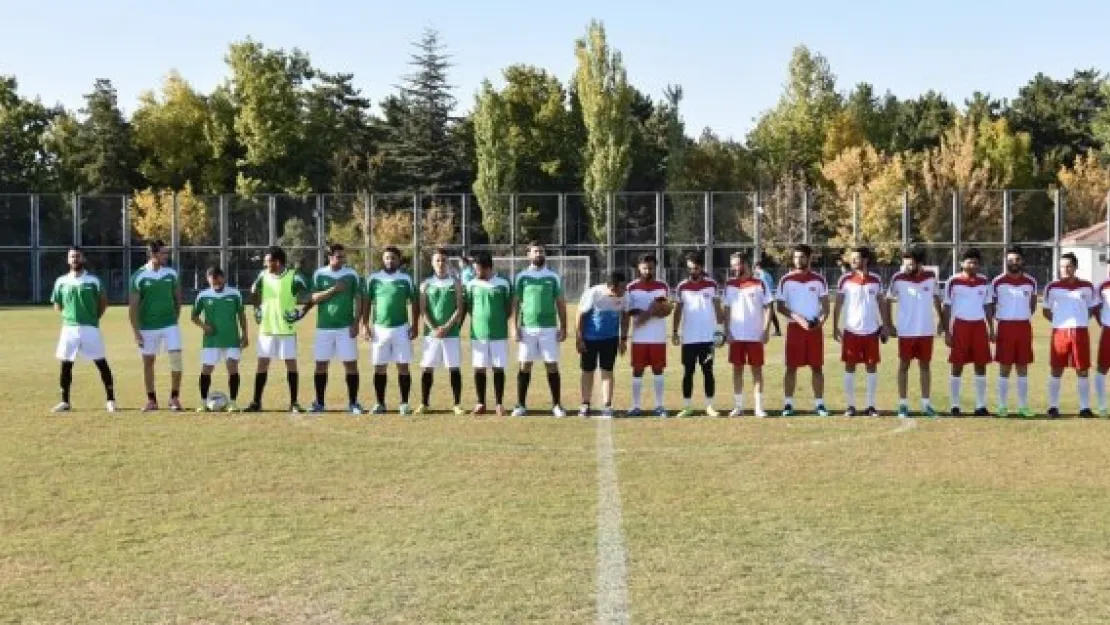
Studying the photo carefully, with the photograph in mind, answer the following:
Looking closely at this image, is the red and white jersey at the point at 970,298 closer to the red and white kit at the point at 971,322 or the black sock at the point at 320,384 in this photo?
the red and white kit at the point at 971,322

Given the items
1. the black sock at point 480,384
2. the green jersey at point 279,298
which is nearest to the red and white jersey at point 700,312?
the black sock at point 480,384

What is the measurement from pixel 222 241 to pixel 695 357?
4245 cm

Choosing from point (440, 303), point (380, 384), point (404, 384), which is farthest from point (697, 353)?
point (380, 384)

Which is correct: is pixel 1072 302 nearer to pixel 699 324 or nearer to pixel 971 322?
pixel 971 322

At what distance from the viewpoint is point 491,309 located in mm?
12992

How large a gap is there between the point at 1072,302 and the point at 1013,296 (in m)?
0.63

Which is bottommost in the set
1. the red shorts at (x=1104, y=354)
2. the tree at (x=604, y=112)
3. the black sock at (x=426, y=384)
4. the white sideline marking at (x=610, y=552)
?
the white sideline marking at (x=610, y=552)

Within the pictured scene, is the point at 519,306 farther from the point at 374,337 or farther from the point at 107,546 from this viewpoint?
the point at 107,546

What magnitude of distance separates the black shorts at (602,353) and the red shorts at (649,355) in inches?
10.3

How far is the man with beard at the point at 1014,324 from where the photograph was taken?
12.8 metres

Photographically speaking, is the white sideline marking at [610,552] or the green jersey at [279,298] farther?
the green jersey at [279,298]

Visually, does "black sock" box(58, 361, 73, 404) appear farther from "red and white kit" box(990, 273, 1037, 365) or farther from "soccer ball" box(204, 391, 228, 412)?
"red and white kit" box(990, 273, 1037, 365)

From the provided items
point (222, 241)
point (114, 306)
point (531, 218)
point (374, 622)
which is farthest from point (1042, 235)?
point (374, 622)

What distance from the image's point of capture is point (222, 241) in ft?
171
